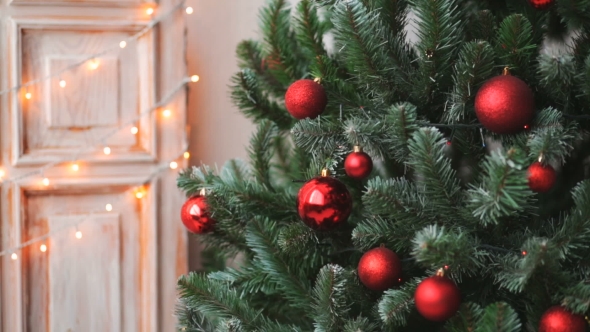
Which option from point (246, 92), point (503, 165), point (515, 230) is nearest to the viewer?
point (503, 165)

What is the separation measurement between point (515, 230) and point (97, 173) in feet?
2.28

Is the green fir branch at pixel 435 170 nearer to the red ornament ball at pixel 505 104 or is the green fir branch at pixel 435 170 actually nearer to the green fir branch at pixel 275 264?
the red ornament ball at pixel 505 104

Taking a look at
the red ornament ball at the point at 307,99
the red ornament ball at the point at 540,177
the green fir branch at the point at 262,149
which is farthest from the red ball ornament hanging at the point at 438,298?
the green fir branch at the point at 262,149

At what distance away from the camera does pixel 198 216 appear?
0.74 metres

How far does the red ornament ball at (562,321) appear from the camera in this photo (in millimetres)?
457

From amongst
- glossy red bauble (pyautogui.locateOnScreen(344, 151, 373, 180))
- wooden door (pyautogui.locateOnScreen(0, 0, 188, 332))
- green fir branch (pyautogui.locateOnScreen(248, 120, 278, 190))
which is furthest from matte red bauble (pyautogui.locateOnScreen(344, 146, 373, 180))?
wooden door (pyautogui.locateOnScreen(0, 0, 188, 332))

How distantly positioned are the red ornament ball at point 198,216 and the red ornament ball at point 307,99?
0.22 m

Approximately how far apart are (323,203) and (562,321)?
0.83 feet

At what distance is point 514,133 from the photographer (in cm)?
54

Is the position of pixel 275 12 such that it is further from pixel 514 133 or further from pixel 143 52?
pixel 514 133

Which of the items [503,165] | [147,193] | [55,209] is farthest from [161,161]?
[503,165]

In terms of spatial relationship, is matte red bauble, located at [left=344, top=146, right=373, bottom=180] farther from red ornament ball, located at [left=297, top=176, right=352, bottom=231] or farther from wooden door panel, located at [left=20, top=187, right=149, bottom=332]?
wooden door panel, located at [left=20, top=187, right=149, bottom=332]

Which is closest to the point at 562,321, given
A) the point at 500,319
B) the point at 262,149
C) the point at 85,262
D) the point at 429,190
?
the point at 500,319

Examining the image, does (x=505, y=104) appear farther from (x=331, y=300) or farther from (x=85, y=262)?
(x=85, y=262)
